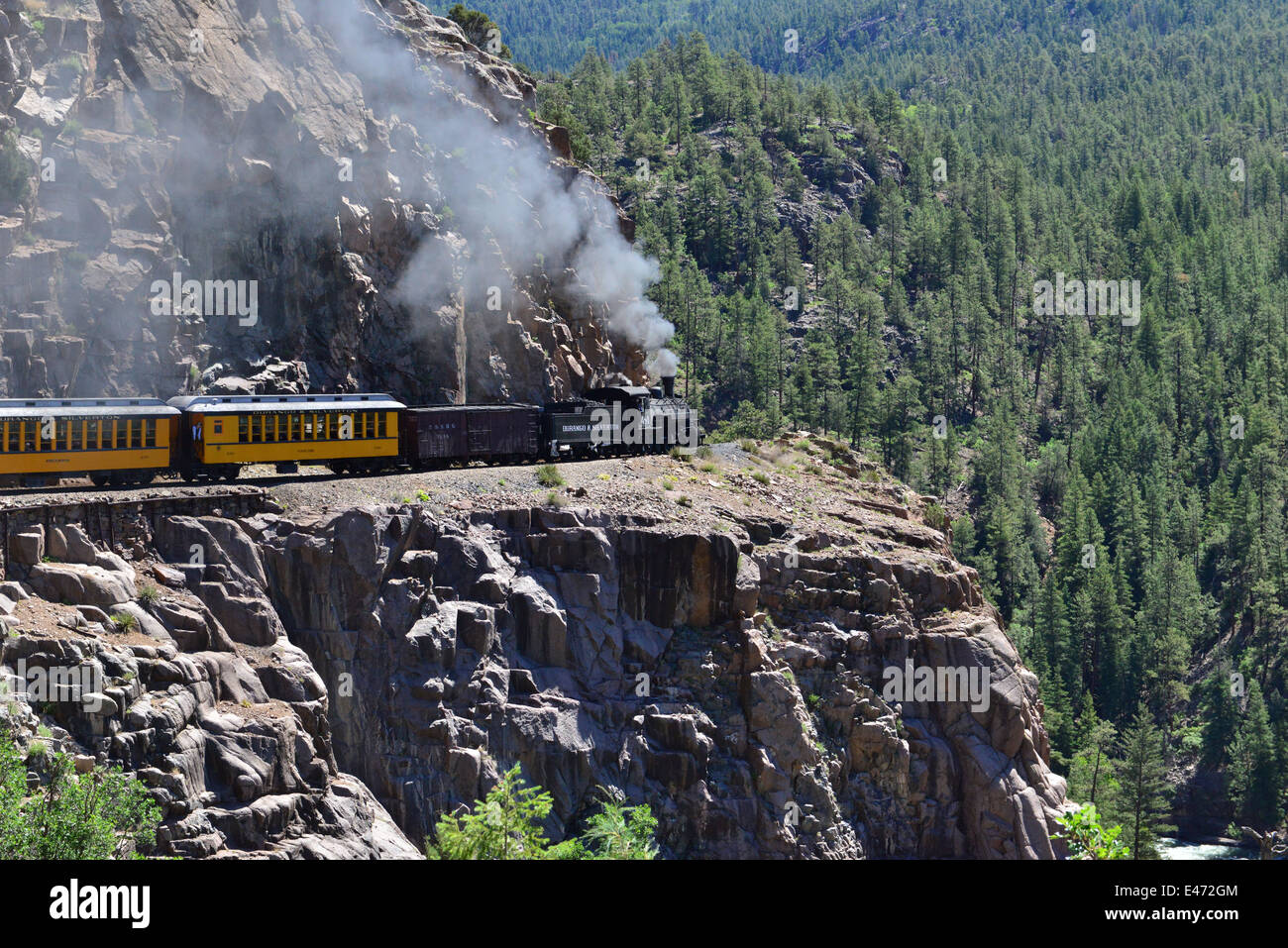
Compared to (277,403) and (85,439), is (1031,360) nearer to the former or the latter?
(277,403)

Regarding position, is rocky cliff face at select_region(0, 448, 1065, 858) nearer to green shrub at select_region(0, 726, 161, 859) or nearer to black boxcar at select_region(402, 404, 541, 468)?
green shrub at select_region(0, 726, 161, 859)

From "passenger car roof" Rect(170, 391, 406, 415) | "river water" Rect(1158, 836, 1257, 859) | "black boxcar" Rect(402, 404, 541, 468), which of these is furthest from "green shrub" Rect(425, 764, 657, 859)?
"river water" Rect(1158, 836, 1257, 859)

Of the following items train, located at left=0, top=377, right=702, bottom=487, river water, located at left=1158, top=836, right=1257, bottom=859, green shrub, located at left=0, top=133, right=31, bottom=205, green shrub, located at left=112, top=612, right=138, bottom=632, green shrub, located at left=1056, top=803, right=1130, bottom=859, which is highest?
green shrub, located at left=0, top=133, right=31, bottom=205

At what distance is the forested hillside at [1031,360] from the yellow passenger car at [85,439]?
52.4m

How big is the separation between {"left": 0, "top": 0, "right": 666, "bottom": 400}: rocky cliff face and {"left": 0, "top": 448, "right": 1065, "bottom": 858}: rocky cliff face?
13009 mm

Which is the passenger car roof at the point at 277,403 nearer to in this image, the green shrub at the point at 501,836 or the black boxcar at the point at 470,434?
the black boxcar at the point at 470,434

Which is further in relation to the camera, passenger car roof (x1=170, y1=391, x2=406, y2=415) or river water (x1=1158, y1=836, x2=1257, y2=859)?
river water (x1=1158, y1=836, x2=1257, y2=859)

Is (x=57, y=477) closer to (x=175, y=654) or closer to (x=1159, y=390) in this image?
(x=175, y=654)

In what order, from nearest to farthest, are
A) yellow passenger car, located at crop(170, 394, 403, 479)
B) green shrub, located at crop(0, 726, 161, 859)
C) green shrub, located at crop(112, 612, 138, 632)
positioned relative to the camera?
green shrub, located at crop(0, 726, 161, 859), green shrub, located at crop(112, 612, 138, 632), yellow passenger car, located at crop(170, 394, 403, 479)

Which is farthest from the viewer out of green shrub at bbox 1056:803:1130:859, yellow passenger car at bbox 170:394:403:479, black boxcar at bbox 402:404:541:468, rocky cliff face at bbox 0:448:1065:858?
black boxcar at bbox 402:404:541:468

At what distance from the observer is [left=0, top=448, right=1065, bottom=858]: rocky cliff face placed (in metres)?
36.6

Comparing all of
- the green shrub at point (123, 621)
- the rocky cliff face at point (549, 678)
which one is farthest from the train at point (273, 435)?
the green shrub at point (123, 621)

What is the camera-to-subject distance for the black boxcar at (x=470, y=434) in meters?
50.7
